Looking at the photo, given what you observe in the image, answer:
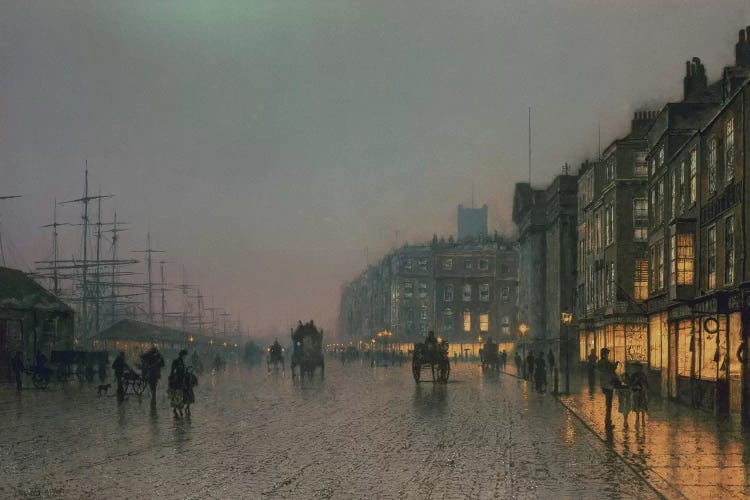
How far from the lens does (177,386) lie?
75.8ft

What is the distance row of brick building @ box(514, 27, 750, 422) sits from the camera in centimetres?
2356

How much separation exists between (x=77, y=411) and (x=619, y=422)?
13816 mm

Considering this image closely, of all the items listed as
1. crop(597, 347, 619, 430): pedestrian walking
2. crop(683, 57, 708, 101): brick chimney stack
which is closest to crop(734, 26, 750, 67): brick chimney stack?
crop(683, 57, 708, 101): brick chimney stack

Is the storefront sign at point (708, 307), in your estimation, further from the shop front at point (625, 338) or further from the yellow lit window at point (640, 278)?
the yellow lit window at point (640, 278)

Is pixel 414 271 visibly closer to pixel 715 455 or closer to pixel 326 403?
pixel 326 403

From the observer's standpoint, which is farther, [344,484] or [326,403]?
[326,403]

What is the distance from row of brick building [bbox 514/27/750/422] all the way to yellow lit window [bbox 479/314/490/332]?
275 feet

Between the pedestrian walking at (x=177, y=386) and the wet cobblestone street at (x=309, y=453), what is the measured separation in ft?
1.98

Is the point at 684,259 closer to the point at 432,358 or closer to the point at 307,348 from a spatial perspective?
the point at 432,358

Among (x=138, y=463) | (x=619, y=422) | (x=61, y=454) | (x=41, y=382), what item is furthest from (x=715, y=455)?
(x=41, y=382)

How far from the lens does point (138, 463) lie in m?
14.0

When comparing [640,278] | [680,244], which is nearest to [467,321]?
[640,278]

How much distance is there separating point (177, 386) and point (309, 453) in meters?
8.65

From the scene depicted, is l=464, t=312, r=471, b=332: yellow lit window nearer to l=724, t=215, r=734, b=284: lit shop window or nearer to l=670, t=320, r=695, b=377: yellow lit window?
l=670, t=320, r=695, b=377: yellow lit window
